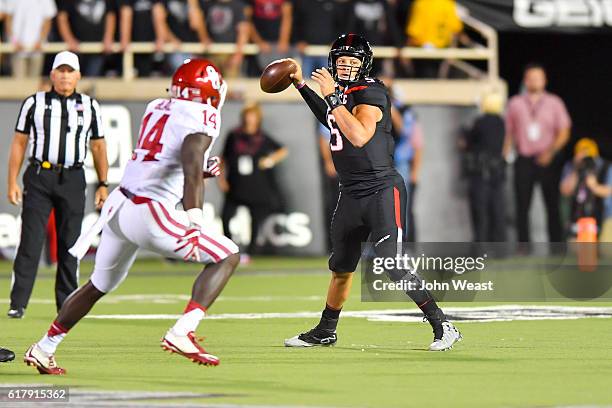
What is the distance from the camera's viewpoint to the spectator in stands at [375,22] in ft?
71.9

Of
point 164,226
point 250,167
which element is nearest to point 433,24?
point 250,167

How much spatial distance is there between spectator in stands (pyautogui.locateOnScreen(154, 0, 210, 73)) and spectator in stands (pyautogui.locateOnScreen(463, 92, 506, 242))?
3.76 meters

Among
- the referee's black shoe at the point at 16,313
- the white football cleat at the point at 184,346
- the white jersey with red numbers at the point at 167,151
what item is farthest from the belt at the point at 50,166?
the white football cleat at the point at 184,346

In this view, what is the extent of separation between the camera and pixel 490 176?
21297mm

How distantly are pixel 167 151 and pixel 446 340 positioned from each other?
2.40 m

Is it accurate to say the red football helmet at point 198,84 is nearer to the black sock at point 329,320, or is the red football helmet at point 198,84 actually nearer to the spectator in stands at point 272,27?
the black sock at point 329,320

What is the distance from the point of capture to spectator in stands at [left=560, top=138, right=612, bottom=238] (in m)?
21.7

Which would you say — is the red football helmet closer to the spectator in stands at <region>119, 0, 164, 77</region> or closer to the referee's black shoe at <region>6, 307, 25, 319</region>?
the referee's black shoe at <region>6, 307, 25, 319</region>

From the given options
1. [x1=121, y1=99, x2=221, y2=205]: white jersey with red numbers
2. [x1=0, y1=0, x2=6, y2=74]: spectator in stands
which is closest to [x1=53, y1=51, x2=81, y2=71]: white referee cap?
[x1=121, y1=99, x2=221, y2=205]: white jersey with red numbers

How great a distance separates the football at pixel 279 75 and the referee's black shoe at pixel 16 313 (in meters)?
3.65

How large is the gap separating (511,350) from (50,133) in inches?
170

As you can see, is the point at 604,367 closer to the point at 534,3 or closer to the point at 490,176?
the point at 490,176

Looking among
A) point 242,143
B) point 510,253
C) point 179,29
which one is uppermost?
point 179,29

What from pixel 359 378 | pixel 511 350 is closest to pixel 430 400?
pixel 359 378
